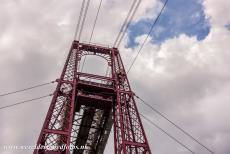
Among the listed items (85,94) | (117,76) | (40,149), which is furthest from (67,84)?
(40,149)

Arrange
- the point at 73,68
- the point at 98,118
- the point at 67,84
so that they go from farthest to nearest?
the point at 98,118
the point at 73,68
the point at 67,84

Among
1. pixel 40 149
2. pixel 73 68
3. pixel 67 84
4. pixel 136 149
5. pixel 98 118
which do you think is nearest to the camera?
pixel 40 149

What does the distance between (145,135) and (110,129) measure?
780cm

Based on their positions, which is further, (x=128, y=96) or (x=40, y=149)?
(x=128, y=96)

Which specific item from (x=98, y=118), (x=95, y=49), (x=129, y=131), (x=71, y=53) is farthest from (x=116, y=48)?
(x=129, y=131)

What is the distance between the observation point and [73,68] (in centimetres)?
2948

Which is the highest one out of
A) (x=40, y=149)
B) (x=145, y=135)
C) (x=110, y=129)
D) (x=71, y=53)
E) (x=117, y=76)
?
(x=71, y=53)

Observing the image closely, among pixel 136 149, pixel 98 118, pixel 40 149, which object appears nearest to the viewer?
pixel 40 149

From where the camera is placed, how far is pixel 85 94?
2830cm

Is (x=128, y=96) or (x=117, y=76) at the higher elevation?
(x=117, y=76)

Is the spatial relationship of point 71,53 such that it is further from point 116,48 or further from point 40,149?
point 40,149

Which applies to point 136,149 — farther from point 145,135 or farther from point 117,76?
point 117,76

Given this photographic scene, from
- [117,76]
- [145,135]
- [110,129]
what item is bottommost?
[145,135]

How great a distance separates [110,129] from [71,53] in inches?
303
